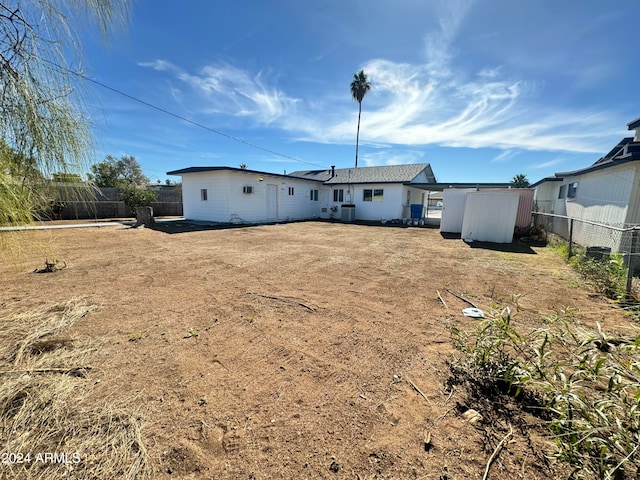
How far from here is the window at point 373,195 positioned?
1616 cm

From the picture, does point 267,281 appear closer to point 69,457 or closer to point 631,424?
point 69,457

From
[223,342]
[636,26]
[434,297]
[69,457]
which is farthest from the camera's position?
[636,26]

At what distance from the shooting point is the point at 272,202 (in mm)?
15070

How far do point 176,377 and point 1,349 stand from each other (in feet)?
5.76

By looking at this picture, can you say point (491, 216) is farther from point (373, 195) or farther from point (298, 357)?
point (298, 357)

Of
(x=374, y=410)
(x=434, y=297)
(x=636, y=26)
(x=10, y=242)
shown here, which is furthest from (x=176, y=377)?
(x=636, y=26)

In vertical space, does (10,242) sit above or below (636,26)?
below

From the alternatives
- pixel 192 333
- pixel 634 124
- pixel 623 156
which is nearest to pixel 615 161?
pixel 623 156

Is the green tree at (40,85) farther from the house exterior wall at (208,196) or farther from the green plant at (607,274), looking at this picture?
the house exterior wall at (208,196)

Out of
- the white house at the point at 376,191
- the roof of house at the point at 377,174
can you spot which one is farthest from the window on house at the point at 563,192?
the roof of house at the point at 377,174

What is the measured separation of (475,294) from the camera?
402 centimetres

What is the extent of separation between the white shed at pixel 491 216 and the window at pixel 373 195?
7.59m

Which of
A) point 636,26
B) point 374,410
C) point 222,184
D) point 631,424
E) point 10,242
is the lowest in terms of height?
point 374,410

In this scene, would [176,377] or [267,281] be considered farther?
[267,281]
